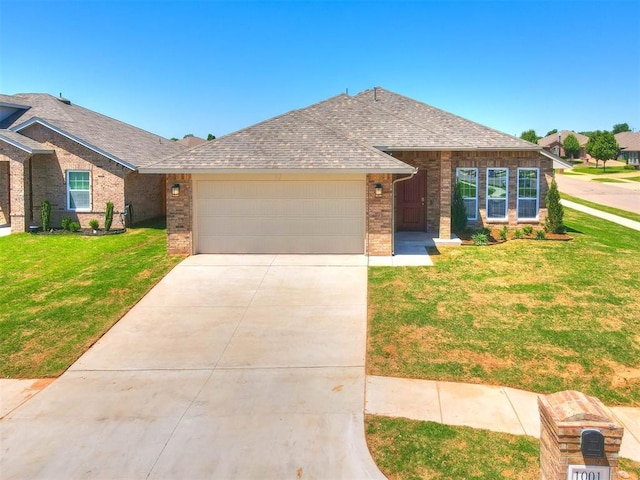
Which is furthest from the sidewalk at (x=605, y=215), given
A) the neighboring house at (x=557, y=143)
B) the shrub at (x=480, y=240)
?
the neighboring house at (x=557, y=143)

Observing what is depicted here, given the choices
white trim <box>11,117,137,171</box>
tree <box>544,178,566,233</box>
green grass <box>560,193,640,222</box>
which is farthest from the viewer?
green grass <box>560,193,640,222</box>

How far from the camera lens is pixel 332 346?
8344 mm

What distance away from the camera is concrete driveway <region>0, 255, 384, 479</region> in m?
5.26

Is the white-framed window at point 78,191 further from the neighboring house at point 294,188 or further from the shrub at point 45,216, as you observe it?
the neighboring house at point 294,188

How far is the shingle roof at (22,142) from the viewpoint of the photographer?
1752 centimetres

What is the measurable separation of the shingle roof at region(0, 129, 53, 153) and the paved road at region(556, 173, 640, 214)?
28705mm

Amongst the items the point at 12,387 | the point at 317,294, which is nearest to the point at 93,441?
the point at 12,387

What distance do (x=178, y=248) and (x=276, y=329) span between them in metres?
6.17

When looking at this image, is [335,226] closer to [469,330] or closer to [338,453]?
[469,330]

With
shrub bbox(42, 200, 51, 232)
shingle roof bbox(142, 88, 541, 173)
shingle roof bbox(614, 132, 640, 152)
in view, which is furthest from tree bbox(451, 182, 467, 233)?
shingle roof bbox(614, 132, 640, 152)

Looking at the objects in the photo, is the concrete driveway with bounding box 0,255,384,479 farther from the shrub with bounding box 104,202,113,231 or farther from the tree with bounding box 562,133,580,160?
the tree with bounding box 562,133,580,160

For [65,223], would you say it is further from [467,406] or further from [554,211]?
[554,211]

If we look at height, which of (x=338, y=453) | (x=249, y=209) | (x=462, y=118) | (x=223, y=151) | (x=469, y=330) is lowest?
(x=338, y=453)

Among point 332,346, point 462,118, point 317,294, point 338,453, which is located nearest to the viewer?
point 338,453
